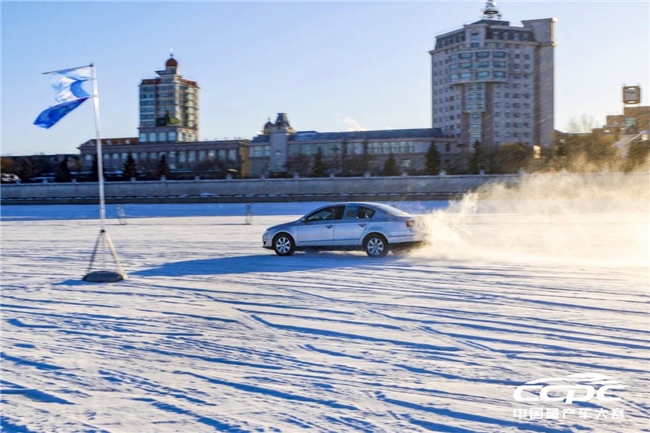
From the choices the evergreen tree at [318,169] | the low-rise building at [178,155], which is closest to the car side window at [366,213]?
the evergreen tree at [318,169]

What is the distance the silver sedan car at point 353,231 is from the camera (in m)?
16.5

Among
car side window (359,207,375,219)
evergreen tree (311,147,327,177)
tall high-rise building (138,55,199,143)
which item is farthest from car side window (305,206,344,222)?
tall high-rise building (138,55,199,143)

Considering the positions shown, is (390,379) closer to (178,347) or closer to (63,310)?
(178,347)

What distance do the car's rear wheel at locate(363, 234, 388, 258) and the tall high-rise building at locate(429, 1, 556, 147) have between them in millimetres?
111742

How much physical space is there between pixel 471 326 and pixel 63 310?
20.3ft

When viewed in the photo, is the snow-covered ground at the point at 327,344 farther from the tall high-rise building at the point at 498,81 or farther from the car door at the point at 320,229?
the tall high-rise building at the point at 498,81

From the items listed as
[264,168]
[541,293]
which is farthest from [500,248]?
[264,168]

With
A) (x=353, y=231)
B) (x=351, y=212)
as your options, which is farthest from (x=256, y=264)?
(x=351, y=212)

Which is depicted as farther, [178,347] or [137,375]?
[178,347]

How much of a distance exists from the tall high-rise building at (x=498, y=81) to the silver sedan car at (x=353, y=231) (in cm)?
11140

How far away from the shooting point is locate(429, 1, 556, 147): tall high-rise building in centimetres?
12619

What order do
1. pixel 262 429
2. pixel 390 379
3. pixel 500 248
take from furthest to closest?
1. pixel 500 248
2. pixel 390 379
3. pixel 262 429

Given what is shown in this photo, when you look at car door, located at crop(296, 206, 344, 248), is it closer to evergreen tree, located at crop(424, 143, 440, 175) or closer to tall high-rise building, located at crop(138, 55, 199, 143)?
evergreen tree, located at crop(424, 143, 440, 175)

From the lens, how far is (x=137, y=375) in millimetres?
6859
